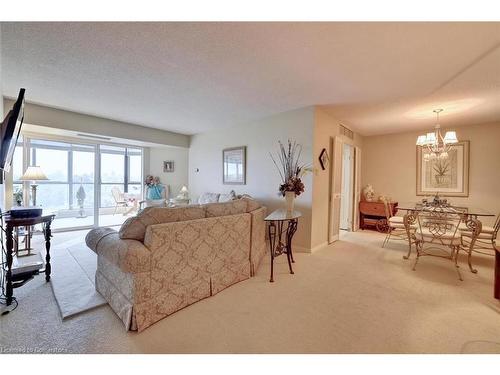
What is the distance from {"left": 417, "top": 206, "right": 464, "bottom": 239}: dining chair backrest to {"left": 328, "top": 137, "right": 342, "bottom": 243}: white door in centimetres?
135

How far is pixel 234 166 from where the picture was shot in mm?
4781

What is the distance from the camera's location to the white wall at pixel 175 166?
20.7 feet

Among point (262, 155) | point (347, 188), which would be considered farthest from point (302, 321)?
point (347, 188)

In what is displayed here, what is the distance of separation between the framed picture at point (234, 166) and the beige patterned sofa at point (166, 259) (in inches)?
83.1

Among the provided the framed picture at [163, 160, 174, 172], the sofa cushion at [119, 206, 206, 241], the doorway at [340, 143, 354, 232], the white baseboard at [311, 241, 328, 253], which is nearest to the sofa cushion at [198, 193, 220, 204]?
the framed picture at [163, 160, 174, 172]

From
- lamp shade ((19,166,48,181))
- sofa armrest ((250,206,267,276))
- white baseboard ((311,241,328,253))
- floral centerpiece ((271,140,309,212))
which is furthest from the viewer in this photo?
white baseboard ((311,241,328,253))

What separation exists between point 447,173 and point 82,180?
8.47 metres

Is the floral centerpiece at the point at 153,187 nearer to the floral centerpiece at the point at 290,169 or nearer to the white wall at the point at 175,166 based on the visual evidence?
the white wall at the point at 175,166

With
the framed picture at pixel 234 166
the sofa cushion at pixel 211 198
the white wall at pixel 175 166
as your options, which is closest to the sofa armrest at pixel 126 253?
the sofa cushion at pixel 211 198

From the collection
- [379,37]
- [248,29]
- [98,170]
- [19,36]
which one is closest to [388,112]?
[379,37]

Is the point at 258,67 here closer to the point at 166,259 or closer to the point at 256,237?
the point at 256,237

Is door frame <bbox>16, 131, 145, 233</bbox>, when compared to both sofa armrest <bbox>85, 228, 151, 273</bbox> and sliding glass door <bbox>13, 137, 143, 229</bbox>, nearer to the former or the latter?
sliding glass door <bbox>13, 137, 143, 229</bbox>

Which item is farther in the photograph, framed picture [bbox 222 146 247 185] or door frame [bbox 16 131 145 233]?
framed picture [bbox 222 146 247 185]

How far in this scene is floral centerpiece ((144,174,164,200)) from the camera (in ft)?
20.4
